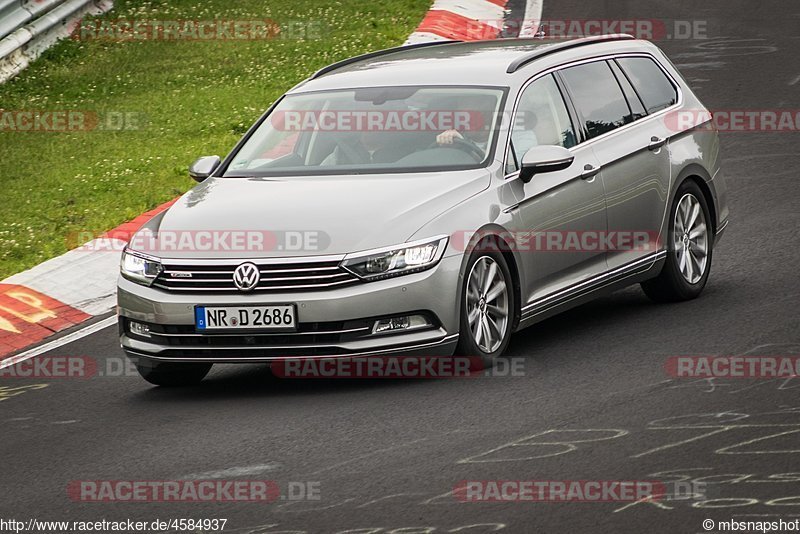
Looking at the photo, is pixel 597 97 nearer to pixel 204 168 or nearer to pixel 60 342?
pixel 204 168

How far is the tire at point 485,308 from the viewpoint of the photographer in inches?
339

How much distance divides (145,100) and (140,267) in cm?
1102

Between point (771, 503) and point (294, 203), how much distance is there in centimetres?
367

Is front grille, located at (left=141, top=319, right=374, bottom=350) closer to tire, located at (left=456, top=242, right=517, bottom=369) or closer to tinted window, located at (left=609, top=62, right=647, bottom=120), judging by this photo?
tire, located at (left=456, top=242, right=517, bottom=369)

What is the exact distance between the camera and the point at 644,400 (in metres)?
7.91

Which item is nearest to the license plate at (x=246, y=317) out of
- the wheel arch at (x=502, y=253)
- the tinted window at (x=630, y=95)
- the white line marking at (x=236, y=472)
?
the wheel arch at (x=502, y=253)

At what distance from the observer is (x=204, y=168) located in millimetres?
9961

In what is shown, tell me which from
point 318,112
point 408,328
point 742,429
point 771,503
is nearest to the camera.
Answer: point 771,503

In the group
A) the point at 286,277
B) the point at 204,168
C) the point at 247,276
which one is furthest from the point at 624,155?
the point at 247,276

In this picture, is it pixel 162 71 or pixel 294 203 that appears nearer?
pixel 294 203

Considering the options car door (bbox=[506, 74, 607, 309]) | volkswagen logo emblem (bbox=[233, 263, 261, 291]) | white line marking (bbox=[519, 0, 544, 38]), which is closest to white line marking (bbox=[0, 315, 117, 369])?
volkswagen logo emblem (bbox=[233, 263, 261, 291])

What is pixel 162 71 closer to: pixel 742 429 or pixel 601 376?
pixel 601 376

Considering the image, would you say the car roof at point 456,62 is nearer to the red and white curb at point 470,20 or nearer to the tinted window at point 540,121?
the tinted window at point 540,121

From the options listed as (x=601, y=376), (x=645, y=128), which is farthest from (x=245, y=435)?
(x=645, y=128)
